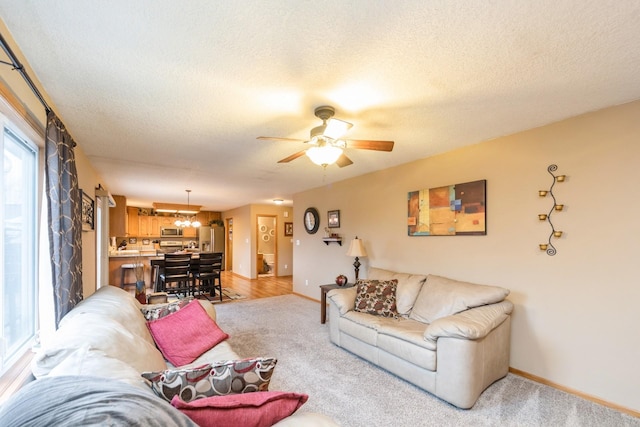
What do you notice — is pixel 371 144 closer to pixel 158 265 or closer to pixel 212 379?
pixel 212 379

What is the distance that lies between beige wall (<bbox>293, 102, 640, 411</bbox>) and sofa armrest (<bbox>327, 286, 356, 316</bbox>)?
1.08m

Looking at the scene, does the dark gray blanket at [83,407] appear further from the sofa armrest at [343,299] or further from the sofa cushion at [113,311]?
the sofa armrest at [343,299]

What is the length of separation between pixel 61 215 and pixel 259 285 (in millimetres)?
5966

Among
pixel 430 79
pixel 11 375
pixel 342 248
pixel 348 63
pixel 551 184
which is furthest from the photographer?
pixel 342 248

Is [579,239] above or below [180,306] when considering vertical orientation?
above

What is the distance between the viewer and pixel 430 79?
1.84 meters

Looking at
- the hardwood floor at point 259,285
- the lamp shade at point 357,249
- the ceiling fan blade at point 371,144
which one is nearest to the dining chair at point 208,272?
the hardwood floor at point 259,285

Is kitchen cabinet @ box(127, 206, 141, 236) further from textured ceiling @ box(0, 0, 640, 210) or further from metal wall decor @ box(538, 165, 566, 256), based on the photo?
metal wall decor @ box(538, 165, 566, 256)

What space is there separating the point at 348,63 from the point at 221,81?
2.75 feet

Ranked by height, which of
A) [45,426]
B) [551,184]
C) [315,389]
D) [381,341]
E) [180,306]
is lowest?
[315,389]

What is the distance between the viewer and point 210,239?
10352 millimetres

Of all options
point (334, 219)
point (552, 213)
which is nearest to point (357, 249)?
point (334, 219)

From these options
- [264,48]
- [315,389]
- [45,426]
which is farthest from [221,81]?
[315,389]

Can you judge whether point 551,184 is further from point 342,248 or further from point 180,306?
point 180,306
